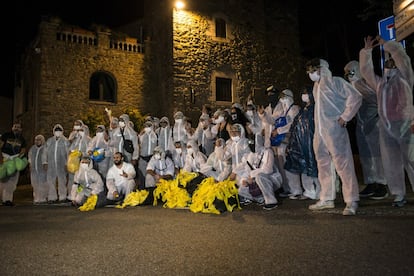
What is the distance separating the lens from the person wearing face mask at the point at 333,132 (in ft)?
16.5

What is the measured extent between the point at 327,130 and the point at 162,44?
16.2 metres

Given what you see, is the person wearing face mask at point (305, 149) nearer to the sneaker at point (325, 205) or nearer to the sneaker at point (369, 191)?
the sneaker at point (369, 191)

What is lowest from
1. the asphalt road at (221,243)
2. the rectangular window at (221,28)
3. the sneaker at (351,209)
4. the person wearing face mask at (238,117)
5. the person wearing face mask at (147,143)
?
the asphalt road at (221,243)

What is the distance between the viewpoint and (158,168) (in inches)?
322

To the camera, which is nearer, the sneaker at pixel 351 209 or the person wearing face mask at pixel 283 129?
the sneaker at pixel 351 209

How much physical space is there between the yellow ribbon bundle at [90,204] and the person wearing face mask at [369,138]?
4.88m

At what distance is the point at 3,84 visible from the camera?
28250mm

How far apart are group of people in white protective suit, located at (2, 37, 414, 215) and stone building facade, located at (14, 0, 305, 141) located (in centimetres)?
959

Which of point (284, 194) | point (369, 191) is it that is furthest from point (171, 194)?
point (369, 191)

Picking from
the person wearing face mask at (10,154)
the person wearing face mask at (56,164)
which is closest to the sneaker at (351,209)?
the person wearing face mask at (56,164)

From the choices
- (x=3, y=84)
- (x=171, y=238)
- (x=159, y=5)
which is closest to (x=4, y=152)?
(x=171, y=238)

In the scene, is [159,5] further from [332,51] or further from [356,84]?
[356,84]

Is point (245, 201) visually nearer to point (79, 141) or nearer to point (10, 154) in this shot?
point (79, 141)

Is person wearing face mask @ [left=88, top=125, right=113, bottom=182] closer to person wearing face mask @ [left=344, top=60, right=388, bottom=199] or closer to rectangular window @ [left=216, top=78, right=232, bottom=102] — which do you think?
person wearing face mask @ [left=344, top=60, right=388, bottom=199]
